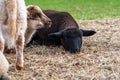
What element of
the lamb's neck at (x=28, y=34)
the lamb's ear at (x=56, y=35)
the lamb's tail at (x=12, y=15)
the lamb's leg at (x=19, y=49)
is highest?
the lamb's tail at (x=12, y=15)

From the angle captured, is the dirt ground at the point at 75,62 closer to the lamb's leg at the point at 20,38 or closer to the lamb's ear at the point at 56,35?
the lamb's leg at the point at 20,38

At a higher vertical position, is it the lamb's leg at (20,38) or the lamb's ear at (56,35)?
the lamb's leg at (20,38)

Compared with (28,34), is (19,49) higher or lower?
higher

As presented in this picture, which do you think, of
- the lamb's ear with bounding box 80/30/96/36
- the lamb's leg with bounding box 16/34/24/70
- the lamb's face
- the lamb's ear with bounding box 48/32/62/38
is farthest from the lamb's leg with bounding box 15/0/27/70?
the lamb's ear with bounding box 80/30/96/36

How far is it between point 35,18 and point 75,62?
1843mm

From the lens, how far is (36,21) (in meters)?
10.3

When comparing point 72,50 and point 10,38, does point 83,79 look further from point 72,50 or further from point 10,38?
point 72,50

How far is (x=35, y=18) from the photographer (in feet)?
33.6

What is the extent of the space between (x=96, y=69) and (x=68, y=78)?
0.69 m

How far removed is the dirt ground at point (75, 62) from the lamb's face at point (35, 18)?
524mm

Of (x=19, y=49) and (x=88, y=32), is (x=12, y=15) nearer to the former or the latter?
(x=19, y=49)

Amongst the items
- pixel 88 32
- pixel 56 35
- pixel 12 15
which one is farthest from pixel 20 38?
pixel 88 32

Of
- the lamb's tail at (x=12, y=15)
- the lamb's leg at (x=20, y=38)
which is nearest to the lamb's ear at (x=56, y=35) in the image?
the lamb's leg at (x=20, y=38)

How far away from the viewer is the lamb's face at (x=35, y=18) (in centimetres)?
1017
